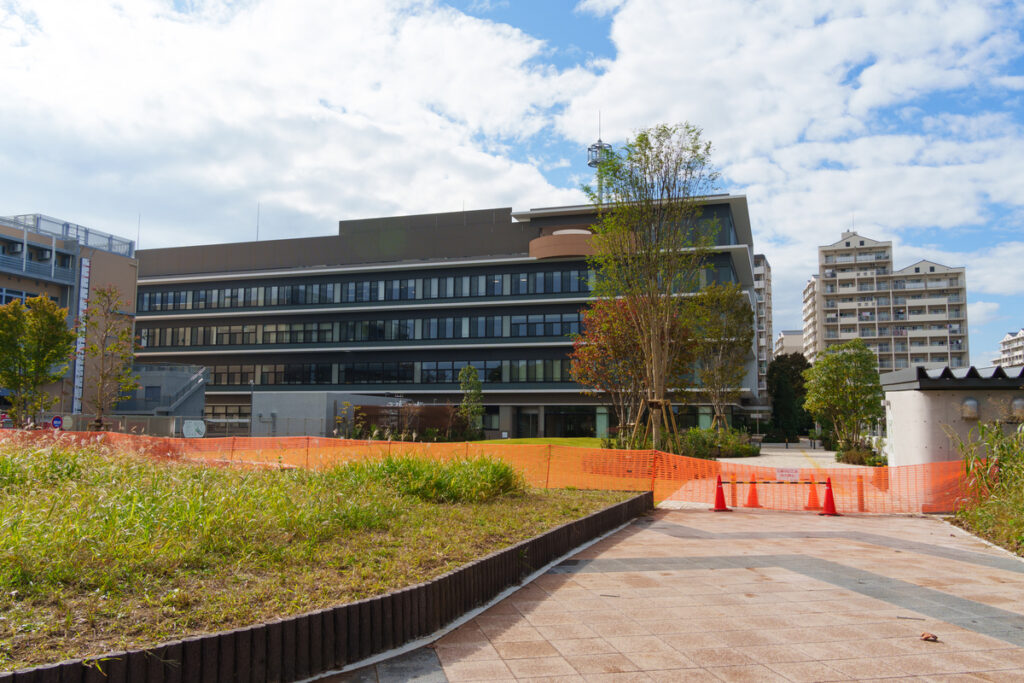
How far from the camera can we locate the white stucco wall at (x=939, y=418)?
15.4m

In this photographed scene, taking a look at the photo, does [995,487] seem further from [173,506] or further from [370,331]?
[370,331]

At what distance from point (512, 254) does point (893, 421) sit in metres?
43.2

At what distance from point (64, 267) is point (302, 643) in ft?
162

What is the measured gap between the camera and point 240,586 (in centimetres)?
577

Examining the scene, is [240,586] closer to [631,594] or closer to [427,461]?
[631,594]

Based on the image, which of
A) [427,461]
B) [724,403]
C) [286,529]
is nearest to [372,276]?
[724,403]

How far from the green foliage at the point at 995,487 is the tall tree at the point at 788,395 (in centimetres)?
5992

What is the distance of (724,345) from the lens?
46.4m

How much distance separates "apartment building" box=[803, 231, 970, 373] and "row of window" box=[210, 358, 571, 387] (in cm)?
6566

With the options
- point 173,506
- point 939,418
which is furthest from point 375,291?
point 173,506

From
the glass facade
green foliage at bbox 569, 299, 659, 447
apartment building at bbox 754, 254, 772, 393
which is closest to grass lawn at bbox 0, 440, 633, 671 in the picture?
green foliage at bbox 569, 299, 659, 447

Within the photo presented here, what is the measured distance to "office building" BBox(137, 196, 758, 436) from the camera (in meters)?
56.3

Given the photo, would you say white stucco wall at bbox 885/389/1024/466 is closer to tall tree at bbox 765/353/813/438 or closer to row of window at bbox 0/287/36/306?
row of window at bbox 0/287/36/306

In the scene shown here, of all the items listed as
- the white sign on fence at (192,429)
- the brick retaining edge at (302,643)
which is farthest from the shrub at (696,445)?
the white sign on fence at (192,429)
